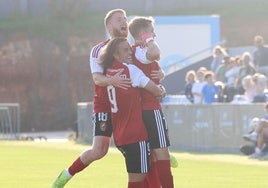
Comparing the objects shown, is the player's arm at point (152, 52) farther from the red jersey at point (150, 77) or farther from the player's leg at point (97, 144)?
the player's leg at point (97, 144)

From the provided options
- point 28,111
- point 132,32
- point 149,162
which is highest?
point 132,32

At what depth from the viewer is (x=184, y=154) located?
76.0 feet

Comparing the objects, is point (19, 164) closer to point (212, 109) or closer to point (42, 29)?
point (212, 109)


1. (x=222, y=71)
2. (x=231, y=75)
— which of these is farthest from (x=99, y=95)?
(x=222, y=71)

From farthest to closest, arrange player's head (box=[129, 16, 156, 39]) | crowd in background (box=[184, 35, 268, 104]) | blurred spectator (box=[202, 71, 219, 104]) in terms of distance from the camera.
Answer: blurred spectator (box=[202, 71, 219, 104]), crowd in background (box=[184, 35, 268, 104]), player's head (box=[129, 16, 156, 39])

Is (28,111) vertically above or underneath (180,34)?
underneath

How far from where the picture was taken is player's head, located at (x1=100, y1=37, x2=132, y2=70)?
34.9 ft

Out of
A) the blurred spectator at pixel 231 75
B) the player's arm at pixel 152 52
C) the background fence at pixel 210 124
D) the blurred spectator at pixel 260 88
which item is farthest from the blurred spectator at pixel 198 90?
the player's arm at pixel 152 52

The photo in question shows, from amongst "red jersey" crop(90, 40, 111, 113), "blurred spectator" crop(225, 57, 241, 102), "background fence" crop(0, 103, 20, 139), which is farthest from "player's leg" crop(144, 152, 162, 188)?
"background fence" crop(0, 103, 20, 139)

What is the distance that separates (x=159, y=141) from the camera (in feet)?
36.4

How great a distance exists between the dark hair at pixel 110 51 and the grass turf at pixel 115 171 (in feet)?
12.9

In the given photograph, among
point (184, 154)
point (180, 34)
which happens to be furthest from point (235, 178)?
point (180, 34)

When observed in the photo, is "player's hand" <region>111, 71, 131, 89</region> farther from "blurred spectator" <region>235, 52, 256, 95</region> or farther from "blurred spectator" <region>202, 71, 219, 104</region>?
"blurred spectator" <region>235, 52, 256, 95</region>

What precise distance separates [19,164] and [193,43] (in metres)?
16.5
